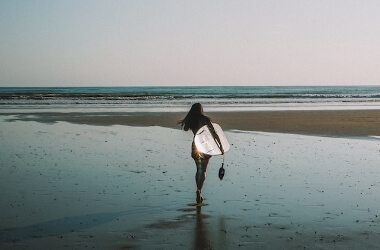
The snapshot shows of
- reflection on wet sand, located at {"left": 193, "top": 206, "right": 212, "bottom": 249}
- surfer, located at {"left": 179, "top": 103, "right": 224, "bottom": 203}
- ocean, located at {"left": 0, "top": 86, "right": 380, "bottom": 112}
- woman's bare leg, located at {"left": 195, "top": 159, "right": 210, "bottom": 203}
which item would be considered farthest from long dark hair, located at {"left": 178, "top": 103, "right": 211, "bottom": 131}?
ocean, located at {"left": 0, "top": 86, "right": 380, "bottom": 112}

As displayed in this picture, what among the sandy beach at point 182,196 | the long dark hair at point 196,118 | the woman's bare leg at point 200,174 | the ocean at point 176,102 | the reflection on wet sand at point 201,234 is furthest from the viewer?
the ocean at point 176,102

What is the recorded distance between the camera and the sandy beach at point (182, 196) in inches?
256

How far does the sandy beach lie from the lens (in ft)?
21.3

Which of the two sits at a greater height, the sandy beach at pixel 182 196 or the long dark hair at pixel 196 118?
the long dark hair at pixel 196 118

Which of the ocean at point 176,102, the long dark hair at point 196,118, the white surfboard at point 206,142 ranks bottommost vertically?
the ocean at point 176,102

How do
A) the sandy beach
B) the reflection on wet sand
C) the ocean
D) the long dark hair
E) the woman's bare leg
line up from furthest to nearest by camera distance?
1. the ocean
2. the long dark hair
3. the woman's bare leg
4. the sandy beach
5. the reflection on wet sand

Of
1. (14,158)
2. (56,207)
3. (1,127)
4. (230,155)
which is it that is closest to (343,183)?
(230,155)

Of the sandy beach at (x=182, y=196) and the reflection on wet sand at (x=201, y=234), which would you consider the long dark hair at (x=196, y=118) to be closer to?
the sandy beach at (x=182, y=196)

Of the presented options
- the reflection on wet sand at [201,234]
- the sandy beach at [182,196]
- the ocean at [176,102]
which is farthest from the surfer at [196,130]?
the ocean at [176,102]

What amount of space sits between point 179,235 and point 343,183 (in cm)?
484

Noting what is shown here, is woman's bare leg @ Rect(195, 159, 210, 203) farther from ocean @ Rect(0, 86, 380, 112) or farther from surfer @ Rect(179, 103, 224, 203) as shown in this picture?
ocean @ Rect(0, 86, 380, 112)

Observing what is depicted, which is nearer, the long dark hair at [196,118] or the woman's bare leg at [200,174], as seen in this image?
the woman's bare leg at [200,174]

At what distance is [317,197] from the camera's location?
8844 mm

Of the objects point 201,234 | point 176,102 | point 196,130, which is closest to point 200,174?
point 196,130
